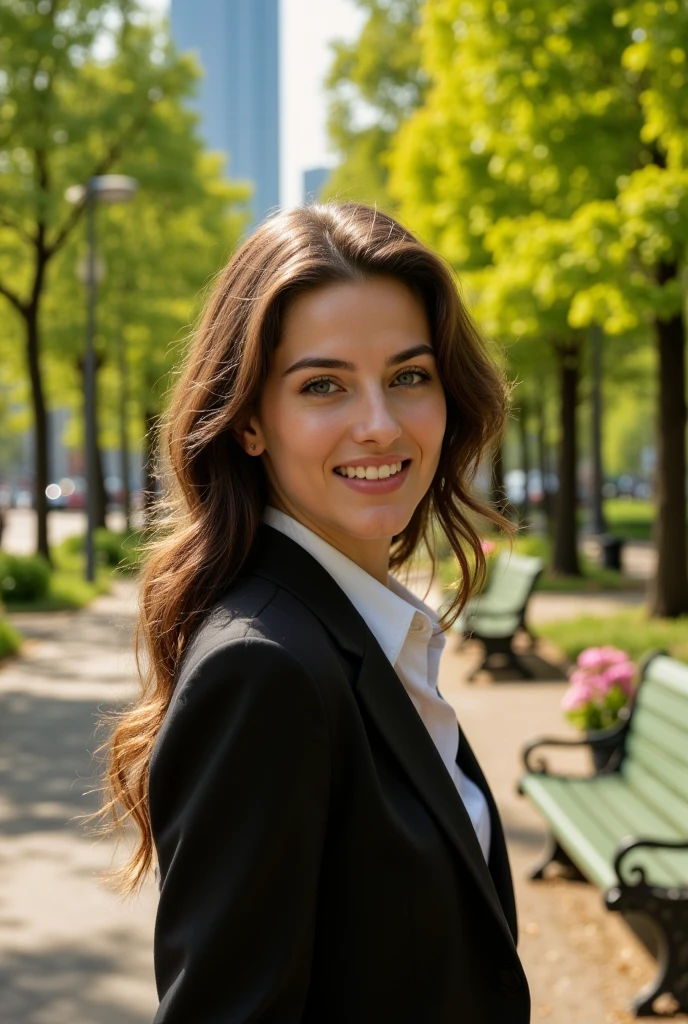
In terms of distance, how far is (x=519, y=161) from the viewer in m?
13.3

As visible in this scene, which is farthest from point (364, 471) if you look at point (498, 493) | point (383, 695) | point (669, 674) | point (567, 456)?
Result: point (567, 456)

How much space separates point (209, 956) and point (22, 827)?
5.71m

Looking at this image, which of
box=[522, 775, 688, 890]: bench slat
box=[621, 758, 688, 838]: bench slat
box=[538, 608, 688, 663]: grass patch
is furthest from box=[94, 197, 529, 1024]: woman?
box=[538, 608, 688, 663]: grass patch

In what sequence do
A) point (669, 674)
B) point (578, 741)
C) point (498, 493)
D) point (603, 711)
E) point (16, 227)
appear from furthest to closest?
point (16, 227) < point (603, 711) < point (578, 741) < point (669, 674) < point (498, 493)

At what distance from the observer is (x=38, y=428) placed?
21031 mm

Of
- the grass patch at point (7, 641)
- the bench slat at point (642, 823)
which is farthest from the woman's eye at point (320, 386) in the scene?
the grass patch at point (7, 641)

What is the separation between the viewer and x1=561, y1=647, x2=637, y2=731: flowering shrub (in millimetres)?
7184

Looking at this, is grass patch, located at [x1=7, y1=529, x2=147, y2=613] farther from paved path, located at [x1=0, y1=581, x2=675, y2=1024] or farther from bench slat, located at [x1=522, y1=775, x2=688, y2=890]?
bench slat, located at [x1=522, y1=775, x2=688, y2=890]

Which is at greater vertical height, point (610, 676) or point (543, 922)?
point (610, 676)

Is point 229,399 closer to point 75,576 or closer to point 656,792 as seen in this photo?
point 656,792

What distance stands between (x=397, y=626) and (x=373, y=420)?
1.03 ft

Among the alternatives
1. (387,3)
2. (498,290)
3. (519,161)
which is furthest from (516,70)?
(387,3)

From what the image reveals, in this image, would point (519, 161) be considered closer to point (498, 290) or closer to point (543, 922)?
point (498, 290)

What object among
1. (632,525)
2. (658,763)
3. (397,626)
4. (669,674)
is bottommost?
(632,525)
